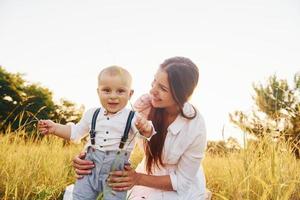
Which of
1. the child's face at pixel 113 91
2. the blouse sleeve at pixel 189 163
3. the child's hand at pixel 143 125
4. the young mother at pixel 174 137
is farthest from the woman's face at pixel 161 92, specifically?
the child's hand at pixel 143 125

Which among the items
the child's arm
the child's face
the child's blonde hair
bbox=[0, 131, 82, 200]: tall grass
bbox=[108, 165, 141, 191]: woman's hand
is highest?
the child's blonde hair

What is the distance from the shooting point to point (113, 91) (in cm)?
252

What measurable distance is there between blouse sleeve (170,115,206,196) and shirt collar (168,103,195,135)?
0.43 ft

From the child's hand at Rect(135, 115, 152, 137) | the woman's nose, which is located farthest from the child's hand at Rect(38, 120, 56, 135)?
the woman's nose

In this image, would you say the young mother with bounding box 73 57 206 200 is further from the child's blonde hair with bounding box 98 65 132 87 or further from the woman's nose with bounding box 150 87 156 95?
the child's blonde hair with bounding box 98 65 132 87

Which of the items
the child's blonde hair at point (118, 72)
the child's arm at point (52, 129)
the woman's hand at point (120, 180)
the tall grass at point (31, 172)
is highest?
the child's blonde hair at point (118, 72)

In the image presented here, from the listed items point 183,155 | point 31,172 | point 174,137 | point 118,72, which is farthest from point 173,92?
point 31,172

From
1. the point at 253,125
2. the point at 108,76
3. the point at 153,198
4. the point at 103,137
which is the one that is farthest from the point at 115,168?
the point at 253,125

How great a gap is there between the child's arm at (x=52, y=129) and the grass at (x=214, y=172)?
1.32 ft

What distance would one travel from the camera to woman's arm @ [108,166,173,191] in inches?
97.4

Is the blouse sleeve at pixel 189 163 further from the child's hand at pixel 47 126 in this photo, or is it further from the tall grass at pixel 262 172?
the child's hand at pixel 47 126

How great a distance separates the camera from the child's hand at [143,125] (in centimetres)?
231

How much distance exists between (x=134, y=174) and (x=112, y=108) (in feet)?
→ 1.71

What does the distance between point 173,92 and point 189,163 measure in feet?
1.92
